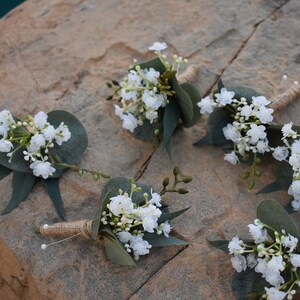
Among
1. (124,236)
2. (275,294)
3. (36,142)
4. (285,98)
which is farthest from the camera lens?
(285,98)

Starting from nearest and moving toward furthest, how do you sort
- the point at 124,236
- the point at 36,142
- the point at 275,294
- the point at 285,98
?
1. the point at 275,294
2. the point at 124,236
3. the point at 36,142
4. the point at 285,98

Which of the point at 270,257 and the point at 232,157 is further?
the point at 232,157

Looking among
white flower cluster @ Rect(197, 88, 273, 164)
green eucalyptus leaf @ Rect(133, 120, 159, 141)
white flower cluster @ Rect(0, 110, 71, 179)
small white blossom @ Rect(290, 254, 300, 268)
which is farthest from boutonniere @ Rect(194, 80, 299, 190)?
white flower cluster @ Rect(0, 110, 71, 179)

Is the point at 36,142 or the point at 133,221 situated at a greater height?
the point at 36,142

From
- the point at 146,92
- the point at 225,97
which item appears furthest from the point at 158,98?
the point at 225,97

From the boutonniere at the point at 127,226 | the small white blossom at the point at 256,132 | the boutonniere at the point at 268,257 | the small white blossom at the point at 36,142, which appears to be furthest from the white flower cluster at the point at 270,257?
the small white blossom at the point at 36,142

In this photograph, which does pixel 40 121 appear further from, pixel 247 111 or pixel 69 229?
pixel 247 111

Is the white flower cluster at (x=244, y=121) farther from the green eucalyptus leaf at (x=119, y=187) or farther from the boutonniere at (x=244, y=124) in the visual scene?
the green eucalyptus leaf at (x=119, y=187)
